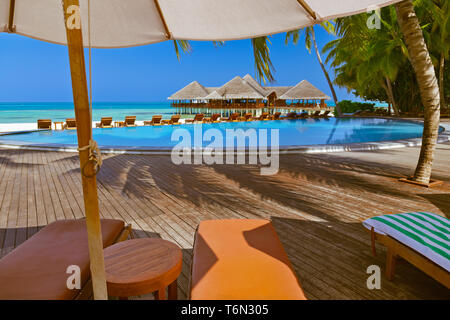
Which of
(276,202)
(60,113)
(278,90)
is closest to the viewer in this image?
(276,202)

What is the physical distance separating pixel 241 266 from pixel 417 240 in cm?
146

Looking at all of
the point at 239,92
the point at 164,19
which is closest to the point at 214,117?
the point at 239,92

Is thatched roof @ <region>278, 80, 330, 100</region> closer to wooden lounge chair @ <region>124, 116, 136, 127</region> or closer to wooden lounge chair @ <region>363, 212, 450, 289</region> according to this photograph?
wooden lounge chair @ <region>124, 116, 136, 127</region>

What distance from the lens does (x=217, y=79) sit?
186 metres

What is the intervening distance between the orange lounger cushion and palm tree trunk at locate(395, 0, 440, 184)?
14.3 feet

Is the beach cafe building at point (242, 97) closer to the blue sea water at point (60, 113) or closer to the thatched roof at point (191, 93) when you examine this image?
the thatched roof at point (191, 93)

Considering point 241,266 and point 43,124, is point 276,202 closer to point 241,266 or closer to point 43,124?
point 241,266

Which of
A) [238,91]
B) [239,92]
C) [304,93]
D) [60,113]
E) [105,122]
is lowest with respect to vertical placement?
[105,122]

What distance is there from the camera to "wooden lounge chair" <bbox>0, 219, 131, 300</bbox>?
1.49 m

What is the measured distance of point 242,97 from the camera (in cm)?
3031

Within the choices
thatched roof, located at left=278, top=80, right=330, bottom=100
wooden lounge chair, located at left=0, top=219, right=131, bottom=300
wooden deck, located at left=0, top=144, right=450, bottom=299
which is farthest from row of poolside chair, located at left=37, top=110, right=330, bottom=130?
wooden lounge chair, located at left=0, top=219, right=131, bottom=300

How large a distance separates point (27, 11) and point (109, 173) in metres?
4.03

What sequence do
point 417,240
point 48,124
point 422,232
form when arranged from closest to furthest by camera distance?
point 417,240, point 422,232, point 48,124
